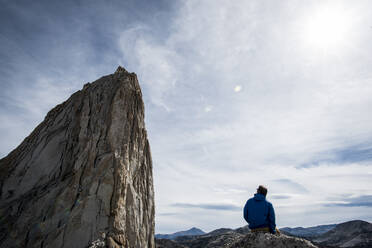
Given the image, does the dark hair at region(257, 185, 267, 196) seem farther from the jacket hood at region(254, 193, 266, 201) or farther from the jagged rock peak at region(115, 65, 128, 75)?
the jagged rock peak at region(115, 65, 128, 75)

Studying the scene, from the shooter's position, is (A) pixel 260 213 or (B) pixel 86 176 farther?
(B) pixel 86 176

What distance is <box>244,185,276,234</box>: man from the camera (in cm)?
735

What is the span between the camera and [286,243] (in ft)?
21.1

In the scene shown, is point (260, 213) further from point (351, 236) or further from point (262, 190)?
point (351, 236)

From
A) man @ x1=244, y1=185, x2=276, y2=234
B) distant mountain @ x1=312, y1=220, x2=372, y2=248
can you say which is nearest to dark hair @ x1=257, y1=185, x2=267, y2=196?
man @ x1=244, y1=185, x2=276, y2=234

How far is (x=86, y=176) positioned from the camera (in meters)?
11.7

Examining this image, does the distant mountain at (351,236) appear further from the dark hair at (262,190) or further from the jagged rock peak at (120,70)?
the jagged rock peak at (120,70)

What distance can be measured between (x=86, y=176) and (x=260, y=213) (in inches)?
341

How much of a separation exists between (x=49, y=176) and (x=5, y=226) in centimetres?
304

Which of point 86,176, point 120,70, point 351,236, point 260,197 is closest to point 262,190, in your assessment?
point 260,197

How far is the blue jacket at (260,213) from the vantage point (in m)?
7.35

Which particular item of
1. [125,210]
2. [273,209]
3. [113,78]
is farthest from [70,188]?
[273,209]

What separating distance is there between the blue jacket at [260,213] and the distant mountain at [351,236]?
6513cm

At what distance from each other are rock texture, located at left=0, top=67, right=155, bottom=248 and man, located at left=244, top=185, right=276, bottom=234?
627 cm
